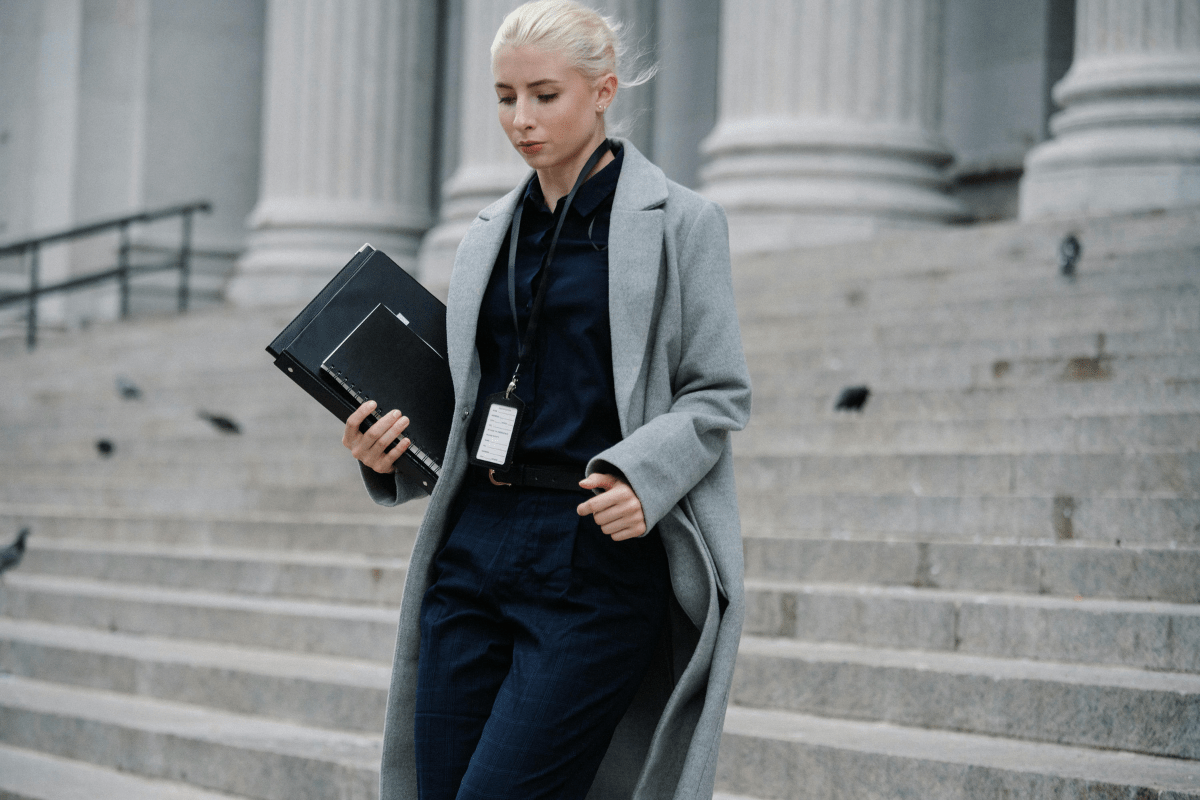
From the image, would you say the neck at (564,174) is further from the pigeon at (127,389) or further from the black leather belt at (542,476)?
the pigeon at (127,389)

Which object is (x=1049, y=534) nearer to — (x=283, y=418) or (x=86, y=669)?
(x=86, y=669)

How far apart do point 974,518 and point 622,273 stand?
9.89 ft

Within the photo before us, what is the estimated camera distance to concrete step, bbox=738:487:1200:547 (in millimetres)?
4484

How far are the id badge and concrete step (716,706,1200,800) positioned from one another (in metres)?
1.79

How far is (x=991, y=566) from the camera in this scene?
14.7ft

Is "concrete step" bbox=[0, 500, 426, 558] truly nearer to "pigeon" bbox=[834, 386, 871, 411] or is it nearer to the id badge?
"pigeon" bbox=[834, 386, 871, 411]

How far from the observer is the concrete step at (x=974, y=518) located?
448 centimetres

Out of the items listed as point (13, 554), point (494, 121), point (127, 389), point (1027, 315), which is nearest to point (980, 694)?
point (1027, 315)

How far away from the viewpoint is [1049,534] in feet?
15.4

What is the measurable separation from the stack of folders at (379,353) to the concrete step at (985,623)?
2339mm

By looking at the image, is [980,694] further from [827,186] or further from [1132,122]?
[827,186]

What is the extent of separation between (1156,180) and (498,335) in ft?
24.1

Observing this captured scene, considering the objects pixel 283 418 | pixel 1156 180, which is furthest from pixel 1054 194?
pixel 283 418

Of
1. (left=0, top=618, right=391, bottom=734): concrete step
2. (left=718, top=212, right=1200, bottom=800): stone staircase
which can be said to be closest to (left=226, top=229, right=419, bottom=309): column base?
(left=718, top=212, right=1200, bottom=800): stone staircase
